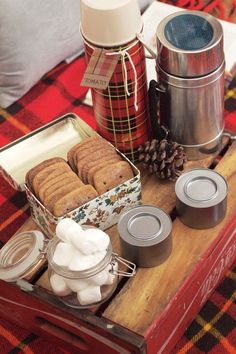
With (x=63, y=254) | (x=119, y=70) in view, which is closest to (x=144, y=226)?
(x=63, y=254)

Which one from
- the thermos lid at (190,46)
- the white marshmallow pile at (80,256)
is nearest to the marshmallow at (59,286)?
the white marshmallow pile at (80,256)

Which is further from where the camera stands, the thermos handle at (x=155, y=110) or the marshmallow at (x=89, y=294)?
the thermos handle at (x=155, y=110)

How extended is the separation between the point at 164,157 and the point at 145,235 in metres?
0.16

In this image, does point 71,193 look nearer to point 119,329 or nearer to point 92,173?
point 92,173

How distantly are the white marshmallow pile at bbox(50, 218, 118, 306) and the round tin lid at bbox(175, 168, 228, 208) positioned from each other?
0.15 m

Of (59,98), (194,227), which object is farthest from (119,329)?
(59,98)

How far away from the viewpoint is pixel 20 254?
81 cm

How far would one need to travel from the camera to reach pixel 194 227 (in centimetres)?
81

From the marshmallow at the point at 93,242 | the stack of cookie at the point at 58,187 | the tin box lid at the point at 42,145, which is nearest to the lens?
the marshmallow at the point at 93,242

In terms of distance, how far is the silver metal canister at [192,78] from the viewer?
0.79m

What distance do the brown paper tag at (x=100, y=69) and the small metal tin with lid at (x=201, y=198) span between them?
7.0 inches

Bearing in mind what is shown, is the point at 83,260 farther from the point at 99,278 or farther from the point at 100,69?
the point at 100,69

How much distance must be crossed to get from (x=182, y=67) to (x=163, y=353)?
401mm

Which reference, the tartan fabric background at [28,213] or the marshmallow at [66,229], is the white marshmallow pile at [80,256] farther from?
the tartan fabric background at [28,213]
